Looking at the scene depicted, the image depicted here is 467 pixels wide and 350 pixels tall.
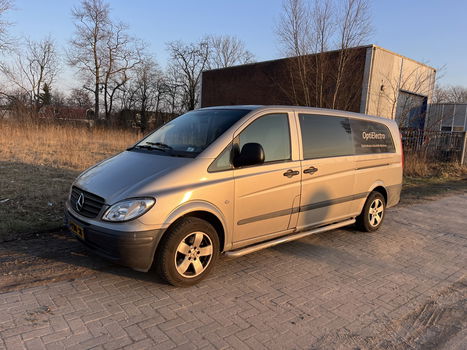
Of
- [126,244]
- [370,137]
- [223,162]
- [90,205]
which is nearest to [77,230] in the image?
[90,205]

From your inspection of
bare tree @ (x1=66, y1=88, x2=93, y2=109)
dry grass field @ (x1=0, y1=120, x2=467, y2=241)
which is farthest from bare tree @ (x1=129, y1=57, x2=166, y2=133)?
dry grass field @ (x1=0, y1=120, x2=467, y2=241)

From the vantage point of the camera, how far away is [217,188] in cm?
362

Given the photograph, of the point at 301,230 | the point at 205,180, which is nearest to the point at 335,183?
the point at 301,230

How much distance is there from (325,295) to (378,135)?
10.7ft

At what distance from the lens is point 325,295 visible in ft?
11.8

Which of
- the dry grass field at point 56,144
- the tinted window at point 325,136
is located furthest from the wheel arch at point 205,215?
the dry grass field at point 56,144

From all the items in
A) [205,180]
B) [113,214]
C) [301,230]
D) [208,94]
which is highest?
[208,94]

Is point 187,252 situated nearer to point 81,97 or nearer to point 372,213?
point 372,213

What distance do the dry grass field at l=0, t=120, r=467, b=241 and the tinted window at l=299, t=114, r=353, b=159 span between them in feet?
12.3

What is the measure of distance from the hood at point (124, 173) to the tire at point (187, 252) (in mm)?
578

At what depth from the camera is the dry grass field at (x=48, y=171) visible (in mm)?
5328

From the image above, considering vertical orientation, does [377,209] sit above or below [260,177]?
below

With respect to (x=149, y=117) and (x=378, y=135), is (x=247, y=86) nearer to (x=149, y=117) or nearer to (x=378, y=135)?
(x=149, y=117)

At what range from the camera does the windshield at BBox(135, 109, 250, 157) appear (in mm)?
3931
